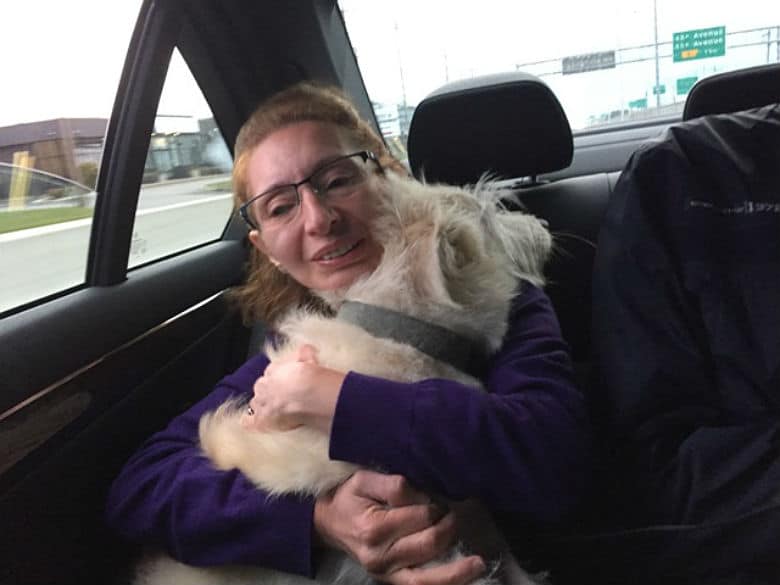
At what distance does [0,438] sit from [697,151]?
138 cm

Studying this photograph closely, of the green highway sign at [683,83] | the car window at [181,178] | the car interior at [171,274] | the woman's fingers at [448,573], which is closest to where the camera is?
the woman's fingers at [448,573]

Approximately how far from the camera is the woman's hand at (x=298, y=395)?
4.03ft

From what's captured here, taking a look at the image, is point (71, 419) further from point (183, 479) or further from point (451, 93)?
point (451, 93)

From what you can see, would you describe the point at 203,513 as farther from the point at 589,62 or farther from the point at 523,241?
the point at 589,62

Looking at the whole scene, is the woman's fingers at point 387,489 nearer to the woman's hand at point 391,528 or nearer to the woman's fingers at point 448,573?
the woman's hand at point 391,528

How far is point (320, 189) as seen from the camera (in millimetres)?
1517

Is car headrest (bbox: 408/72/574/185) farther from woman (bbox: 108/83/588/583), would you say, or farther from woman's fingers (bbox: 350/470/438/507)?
woman's fingers (bbox: 350/470/438/507)

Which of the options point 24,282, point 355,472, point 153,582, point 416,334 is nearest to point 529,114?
point 416,334

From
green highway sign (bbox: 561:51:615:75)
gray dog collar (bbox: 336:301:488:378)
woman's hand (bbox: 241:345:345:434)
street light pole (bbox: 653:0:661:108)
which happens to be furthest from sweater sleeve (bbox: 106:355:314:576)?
street light pole (bbox: 653:0:661:108)

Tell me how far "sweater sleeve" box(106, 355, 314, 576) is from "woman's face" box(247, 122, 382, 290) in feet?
1.40

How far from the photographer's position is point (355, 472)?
124cm

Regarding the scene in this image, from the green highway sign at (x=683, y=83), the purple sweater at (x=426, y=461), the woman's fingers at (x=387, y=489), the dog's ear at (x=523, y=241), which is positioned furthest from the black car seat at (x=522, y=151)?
the green highway sign at (x=683, y=83)

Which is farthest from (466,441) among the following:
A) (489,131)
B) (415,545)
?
(489,131)

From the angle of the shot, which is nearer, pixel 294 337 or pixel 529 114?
pixel 294 337
